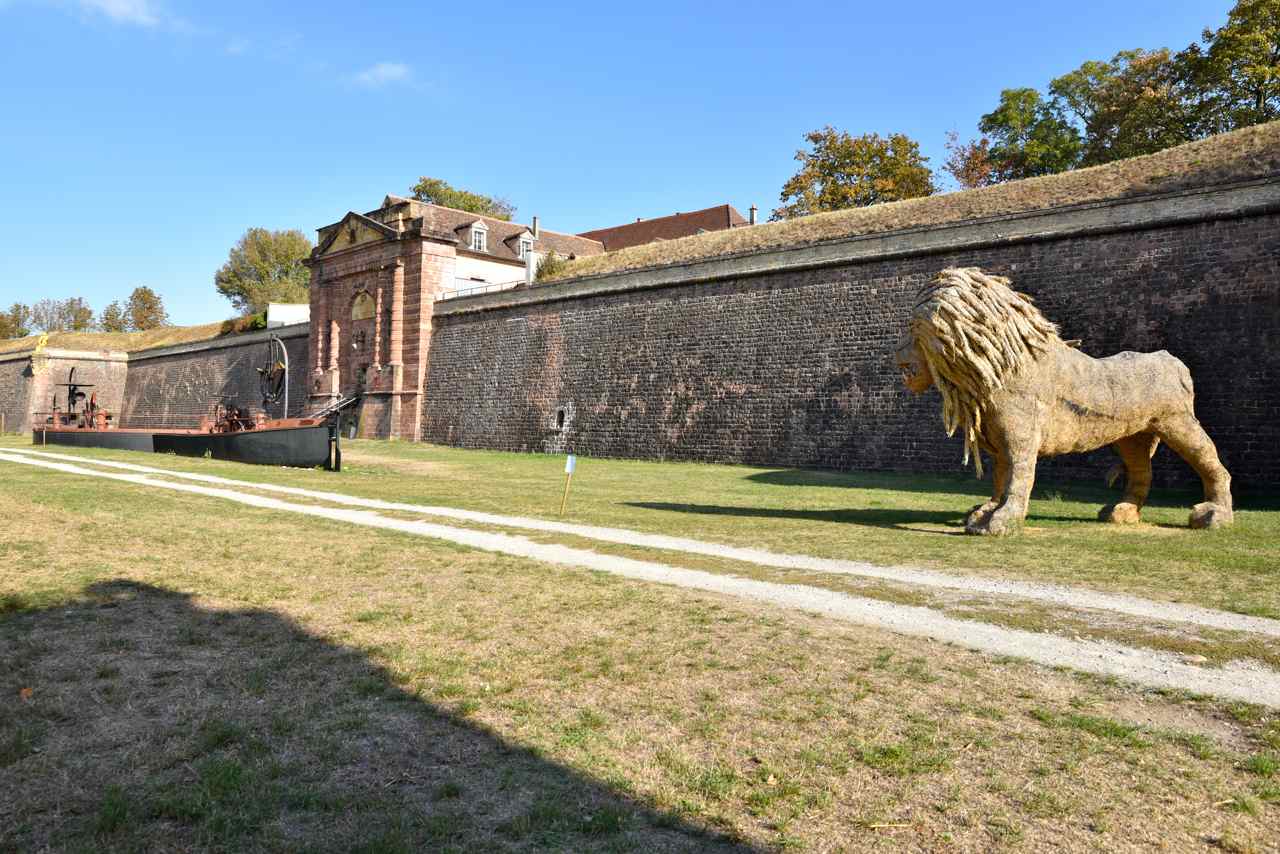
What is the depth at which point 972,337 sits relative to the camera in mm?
8797

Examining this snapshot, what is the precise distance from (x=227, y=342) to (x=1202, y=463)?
44.3 m

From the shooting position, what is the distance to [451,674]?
4.15 metres

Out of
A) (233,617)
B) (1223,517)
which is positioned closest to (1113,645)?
(233,617)

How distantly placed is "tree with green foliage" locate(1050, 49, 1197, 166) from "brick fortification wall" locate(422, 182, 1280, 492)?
19245 mm

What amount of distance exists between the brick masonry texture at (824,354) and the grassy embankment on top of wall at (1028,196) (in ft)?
4.00

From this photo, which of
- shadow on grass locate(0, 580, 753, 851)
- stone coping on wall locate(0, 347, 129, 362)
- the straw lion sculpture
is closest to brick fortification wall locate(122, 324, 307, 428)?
stone coping on wall locate(0, 347, 129, 362)

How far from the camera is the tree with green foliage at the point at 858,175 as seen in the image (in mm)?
40125

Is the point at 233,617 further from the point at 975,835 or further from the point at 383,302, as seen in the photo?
the point at 383,302

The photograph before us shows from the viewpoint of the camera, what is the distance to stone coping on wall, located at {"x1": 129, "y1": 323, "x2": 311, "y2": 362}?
40422mm

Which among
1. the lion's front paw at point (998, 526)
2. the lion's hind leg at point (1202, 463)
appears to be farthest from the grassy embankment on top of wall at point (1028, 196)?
the lion's front paw at point (998, 526)

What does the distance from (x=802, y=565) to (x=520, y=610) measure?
9.27ft

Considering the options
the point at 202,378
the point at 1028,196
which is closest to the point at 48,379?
the point at 202,378

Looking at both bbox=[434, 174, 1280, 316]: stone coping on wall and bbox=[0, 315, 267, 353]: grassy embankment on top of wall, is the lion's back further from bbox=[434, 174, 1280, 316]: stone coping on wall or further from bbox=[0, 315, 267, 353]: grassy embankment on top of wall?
bbox=[0, 315, 267, 353]: grassy embankment on top of wall

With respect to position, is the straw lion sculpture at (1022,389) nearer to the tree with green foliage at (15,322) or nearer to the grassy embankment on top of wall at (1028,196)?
the grassy embankment on top of wall at (1028,196)
